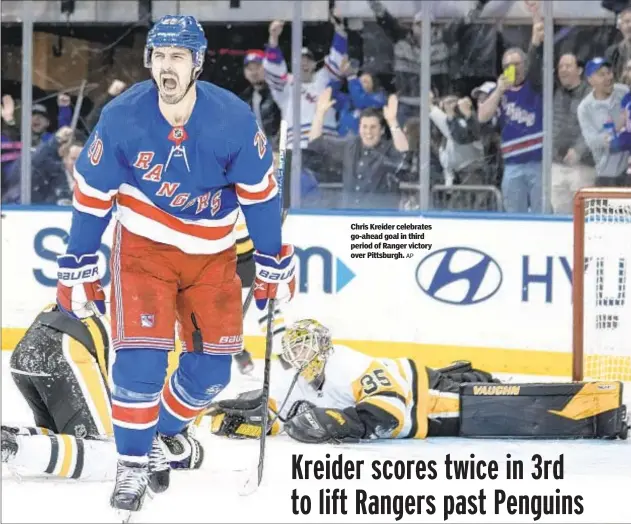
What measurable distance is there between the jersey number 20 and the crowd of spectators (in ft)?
4.96

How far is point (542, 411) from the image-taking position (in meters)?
4.61

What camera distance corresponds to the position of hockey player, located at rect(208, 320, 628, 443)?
14.7 ft

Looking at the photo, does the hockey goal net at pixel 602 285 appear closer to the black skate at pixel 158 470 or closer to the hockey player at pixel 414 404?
the hockey player at pixel 414 404

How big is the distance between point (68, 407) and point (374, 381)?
99cm

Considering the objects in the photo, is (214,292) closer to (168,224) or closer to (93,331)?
(168,224)

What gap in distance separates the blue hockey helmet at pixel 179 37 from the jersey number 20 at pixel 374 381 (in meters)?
1.43

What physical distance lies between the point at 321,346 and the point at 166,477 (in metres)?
0.85

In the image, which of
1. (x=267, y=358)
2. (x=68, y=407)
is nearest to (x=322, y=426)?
(x=267, y=358)

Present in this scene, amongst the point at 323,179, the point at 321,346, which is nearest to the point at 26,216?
the point at 323,179

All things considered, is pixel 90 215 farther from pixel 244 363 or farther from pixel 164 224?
pixel 244 363

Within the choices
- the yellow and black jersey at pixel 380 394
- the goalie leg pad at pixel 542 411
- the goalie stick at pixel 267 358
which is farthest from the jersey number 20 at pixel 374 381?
the goalie stick at pixel 267 358

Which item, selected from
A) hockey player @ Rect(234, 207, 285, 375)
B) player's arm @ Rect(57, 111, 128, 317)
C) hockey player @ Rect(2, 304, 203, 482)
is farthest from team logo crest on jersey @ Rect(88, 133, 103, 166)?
hockey player @ Rect(234, 207, 285, 375)

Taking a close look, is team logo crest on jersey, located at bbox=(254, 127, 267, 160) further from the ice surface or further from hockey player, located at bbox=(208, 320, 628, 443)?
hockey player, located at bbox=(208, 320, 628, 443)

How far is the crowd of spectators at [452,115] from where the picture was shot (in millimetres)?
5785
